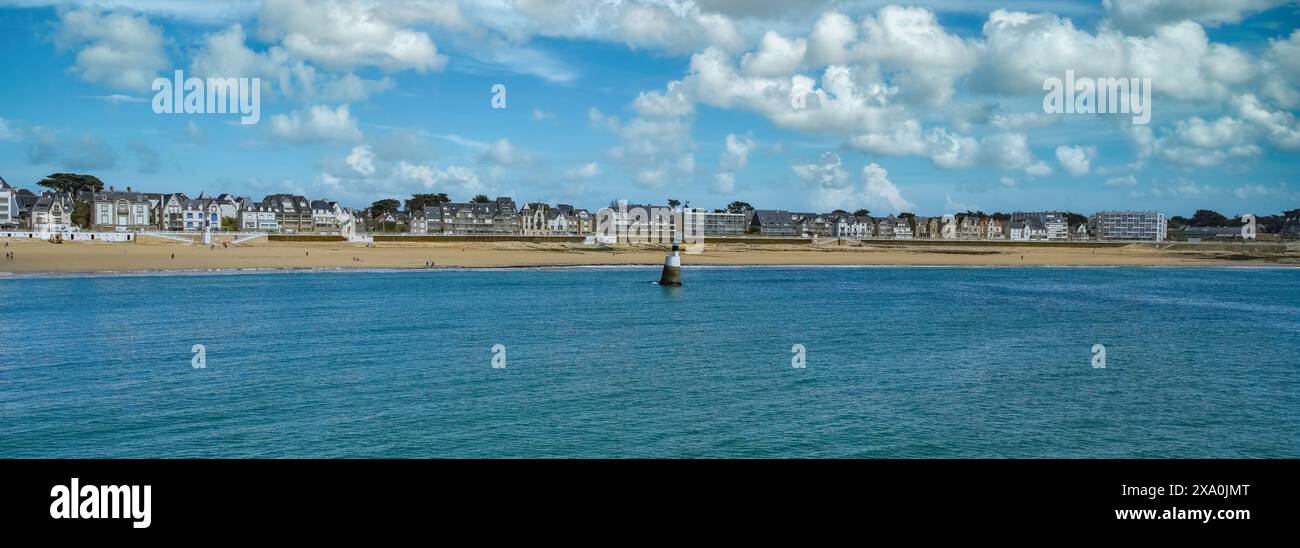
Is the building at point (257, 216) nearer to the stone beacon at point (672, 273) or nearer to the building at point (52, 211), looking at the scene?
the building at point (52, 211)

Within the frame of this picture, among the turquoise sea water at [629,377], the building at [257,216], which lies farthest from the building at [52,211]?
the turquoise sea water at [629,377]

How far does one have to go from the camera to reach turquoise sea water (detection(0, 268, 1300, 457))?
66.0 feet

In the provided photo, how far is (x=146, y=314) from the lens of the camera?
145 ft

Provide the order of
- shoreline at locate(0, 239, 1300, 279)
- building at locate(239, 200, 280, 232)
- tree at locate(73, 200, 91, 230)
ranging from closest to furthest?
1. shoreline at locate(0, 239, 1300, 279)
2. tree at locate(73, 200, 91, 230)
3. building at locate(239, 200, 280, 232)

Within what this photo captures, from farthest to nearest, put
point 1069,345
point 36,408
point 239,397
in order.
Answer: point 1069,345
point 239,397
point 36,408

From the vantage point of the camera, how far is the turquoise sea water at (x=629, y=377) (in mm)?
20125

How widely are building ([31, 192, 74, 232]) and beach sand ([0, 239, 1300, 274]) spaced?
133 ft
